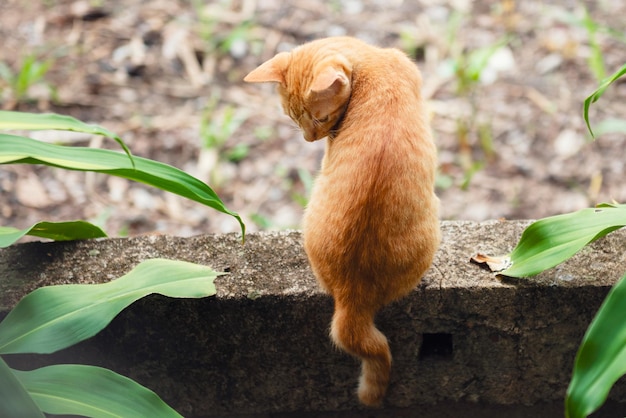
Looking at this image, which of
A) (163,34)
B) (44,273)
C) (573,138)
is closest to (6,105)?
(163,34)

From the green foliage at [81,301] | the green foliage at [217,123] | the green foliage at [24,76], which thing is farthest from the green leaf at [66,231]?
the green foliage at [24,76]

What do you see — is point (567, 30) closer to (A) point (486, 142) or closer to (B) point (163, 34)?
(A) point (486, 142)

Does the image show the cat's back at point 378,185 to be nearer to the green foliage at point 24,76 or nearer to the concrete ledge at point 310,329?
the concrete ledge at point 310,329

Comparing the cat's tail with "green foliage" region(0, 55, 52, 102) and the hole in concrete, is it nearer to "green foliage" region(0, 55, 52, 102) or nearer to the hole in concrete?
the hole in concrete

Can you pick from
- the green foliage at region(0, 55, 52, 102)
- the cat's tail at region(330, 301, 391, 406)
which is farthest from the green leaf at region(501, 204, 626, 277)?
the green foliage at region(0, 55, 52, 102)

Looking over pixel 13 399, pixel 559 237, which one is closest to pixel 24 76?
pixel 13 399

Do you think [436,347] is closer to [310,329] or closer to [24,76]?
[310,329]

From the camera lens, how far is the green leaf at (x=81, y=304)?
157cm

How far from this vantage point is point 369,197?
159 centimetres

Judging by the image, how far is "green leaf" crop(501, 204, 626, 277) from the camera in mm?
1598

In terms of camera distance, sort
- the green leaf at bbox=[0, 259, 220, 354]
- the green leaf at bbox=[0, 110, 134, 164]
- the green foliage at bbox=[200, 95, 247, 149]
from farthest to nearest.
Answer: the green foliage at bbox=[200, 95, 247, 149] < the green leaf at bbox=[0, 110, 134, 164] < the green leaf at bbox=[0, 259, 220, 354]

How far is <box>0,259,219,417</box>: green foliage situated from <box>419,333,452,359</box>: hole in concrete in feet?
1.83

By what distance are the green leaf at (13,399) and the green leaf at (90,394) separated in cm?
20

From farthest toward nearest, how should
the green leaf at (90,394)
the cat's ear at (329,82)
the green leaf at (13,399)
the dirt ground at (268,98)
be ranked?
the dirt ground at (268,98), the cat's ear at (329,82), the green leaf at (90,394), the green leaf at (13,399)
